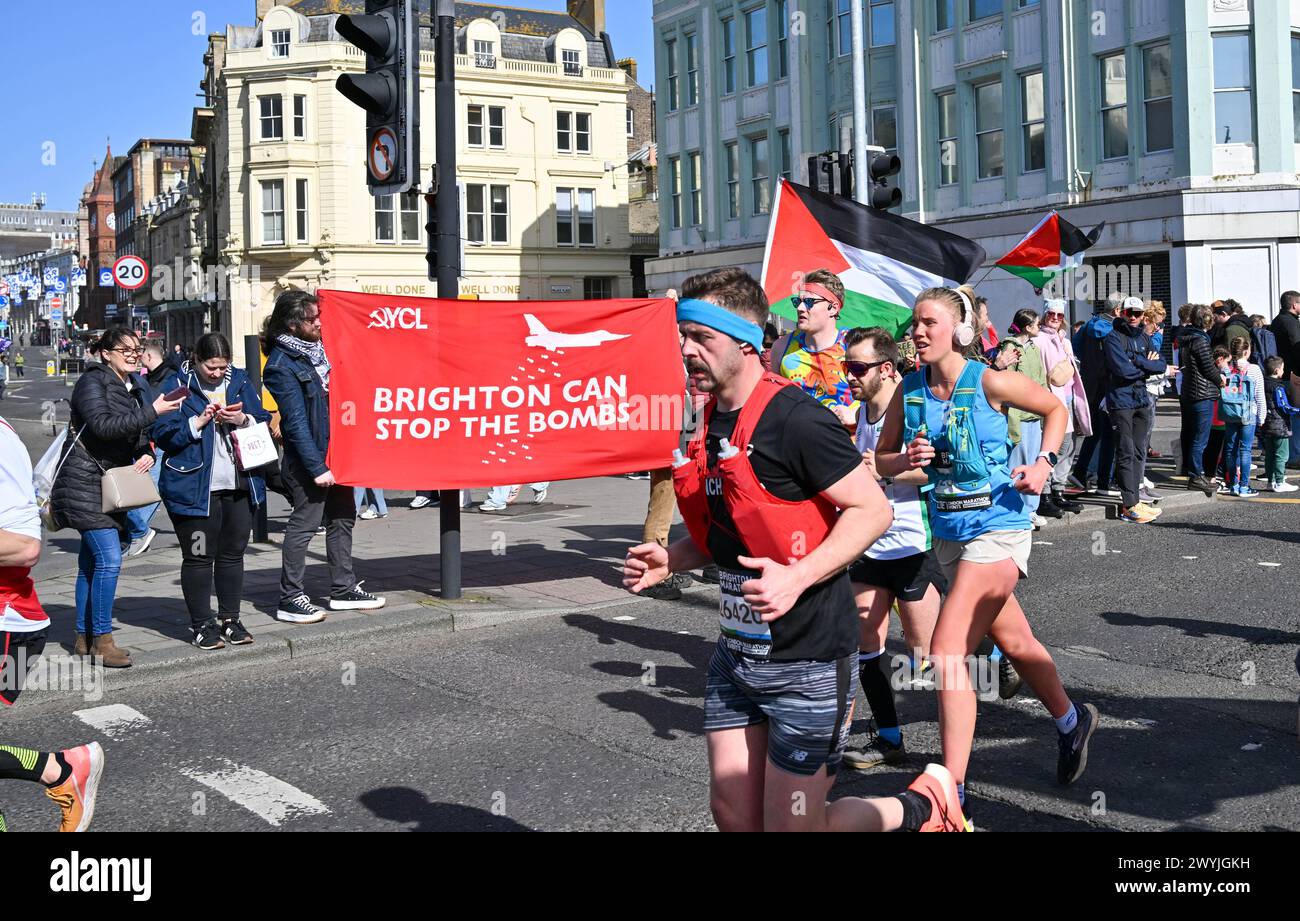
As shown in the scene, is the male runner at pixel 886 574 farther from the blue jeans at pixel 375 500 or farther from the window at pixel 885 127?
the window at pixel 885 127

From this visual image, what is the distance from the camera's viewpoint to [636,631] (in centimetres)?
848

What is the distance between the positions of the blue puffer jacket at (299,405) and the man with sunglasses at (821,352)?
3355mm

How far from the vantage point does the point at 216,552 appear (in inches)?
311

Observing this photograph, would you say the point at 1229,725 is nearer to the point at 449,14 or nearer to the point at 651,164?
the point at 449,14

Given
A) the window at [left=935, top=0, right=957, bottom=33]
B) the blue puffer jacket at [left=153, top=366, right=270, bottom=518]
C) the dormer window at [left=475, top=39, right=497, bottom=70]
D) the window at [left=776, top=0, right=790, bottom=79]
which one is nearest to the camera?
the blue puffer jacket at [left=153, top=366, right=270, bottom=518]

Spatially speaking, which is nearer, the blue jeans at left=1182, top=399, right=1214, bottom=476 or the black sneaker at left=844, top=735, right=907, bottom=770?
the black sneaker at left=844, top=735, right=907, bottom=770

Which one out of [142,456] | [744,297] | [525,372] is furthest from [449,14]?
[744,297]

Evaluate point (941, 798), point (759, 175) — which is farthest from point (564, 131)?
point (941, 798)

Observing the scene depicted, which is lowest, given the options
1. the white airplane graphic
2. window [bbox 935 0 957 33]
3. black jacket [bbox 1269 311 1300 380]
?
the white airplane graphic

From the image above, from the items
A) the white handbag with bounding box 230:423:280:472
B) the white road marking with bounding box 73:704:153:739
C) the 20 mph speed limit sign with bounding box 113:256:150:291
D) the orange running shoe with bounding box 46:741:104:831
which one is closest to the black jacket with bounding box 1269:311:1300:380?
the white handbag with bounding box 230:423:280:472

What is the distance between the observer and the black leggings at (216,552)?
7738 millimetres

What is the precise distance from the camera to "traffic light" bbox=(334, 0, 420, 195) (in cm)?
861

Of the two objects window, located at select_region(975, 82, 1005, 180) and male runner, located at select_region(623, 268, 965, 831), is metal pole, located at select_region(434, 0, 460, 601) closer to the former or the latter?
male runner, located at select_region(623, 268, 965, 831)

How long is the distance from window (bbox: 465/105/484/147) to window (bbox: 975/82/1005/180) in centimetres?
2679
